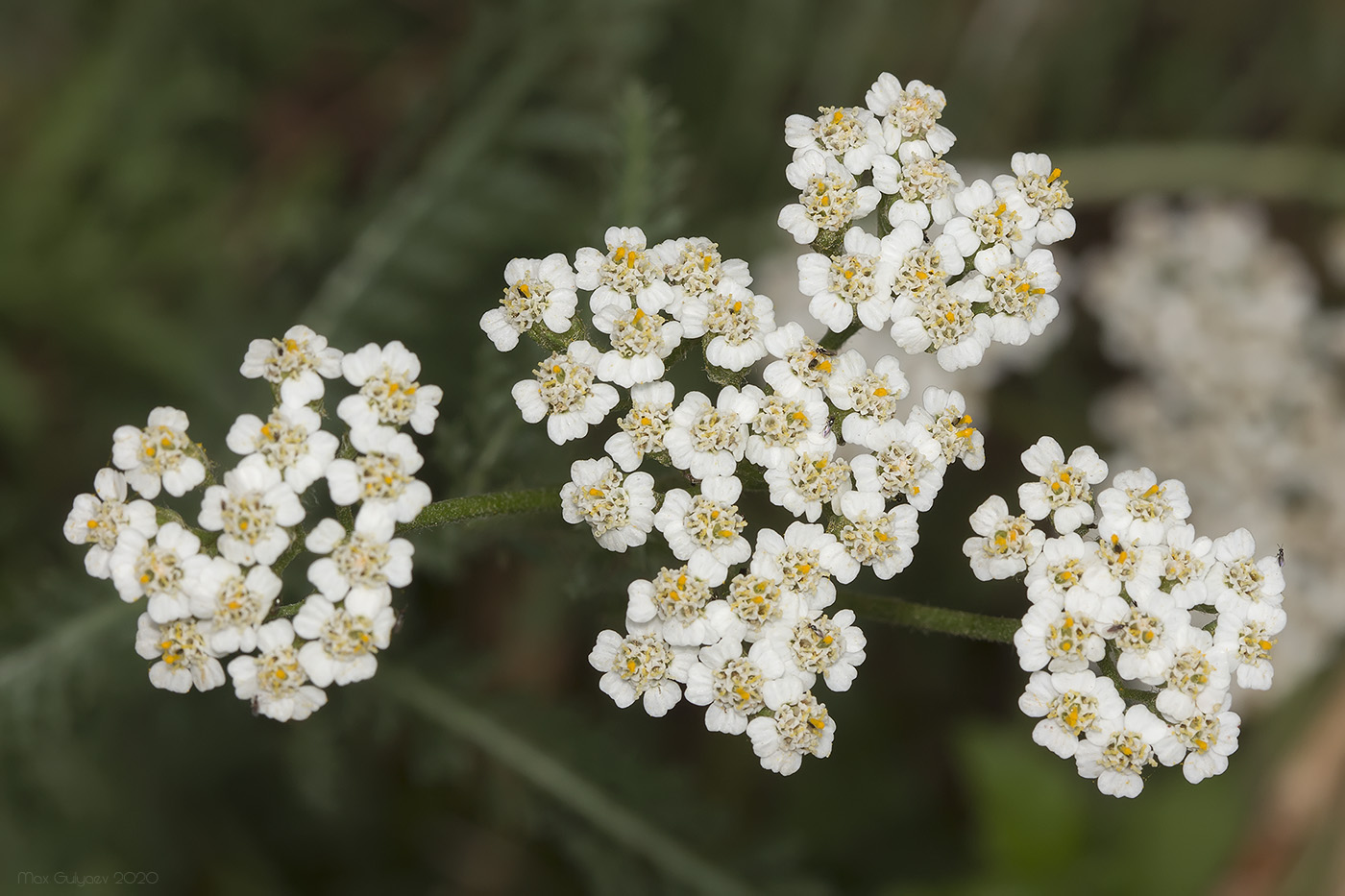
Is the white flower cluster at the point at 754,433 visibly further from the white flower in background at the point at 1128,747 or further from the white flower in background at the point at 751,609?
the white flower in background at the point at 1128,747

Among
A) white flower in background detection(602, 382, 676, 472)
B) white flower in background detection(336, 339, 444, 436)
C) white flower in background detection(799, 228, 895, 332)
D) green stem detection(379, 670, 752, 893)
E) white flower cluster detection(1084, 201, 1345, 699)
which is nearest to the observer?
white flower in background detection(336, 339, 444, 436)

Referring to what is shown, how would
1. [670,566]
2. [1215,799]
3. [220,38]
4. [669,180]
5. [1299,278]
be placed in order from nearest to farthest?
[670,566]
[669,180]
[1215,799]
[1299,278]
[220,38]

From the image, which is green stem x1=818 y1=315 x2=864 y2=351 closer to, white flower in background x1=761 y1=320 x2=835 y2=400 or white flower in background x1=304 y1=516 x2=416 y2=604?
white flower in background x1=761 y1=320 x2=835 y2=400

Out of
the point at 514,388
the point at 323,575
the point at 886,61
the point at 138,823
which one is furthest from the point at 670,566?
the point at 886,61

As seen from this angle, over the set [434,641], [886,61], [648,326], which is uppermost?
[886,61]

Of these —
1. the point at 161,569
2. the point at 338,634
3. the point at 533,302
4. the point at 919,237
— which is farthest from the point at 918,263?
the point at 161,569

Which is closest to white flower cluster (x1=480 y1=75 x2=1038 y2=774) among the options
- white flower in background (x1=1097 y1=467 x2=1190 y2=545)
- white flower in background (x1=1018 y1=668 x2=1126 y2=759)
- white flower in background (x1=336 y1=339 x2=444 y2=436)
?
white flower in background (x1=336 y1=339 x2=444 y2=436)

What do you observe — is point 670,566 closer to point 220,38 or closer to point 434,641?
point 434,641
